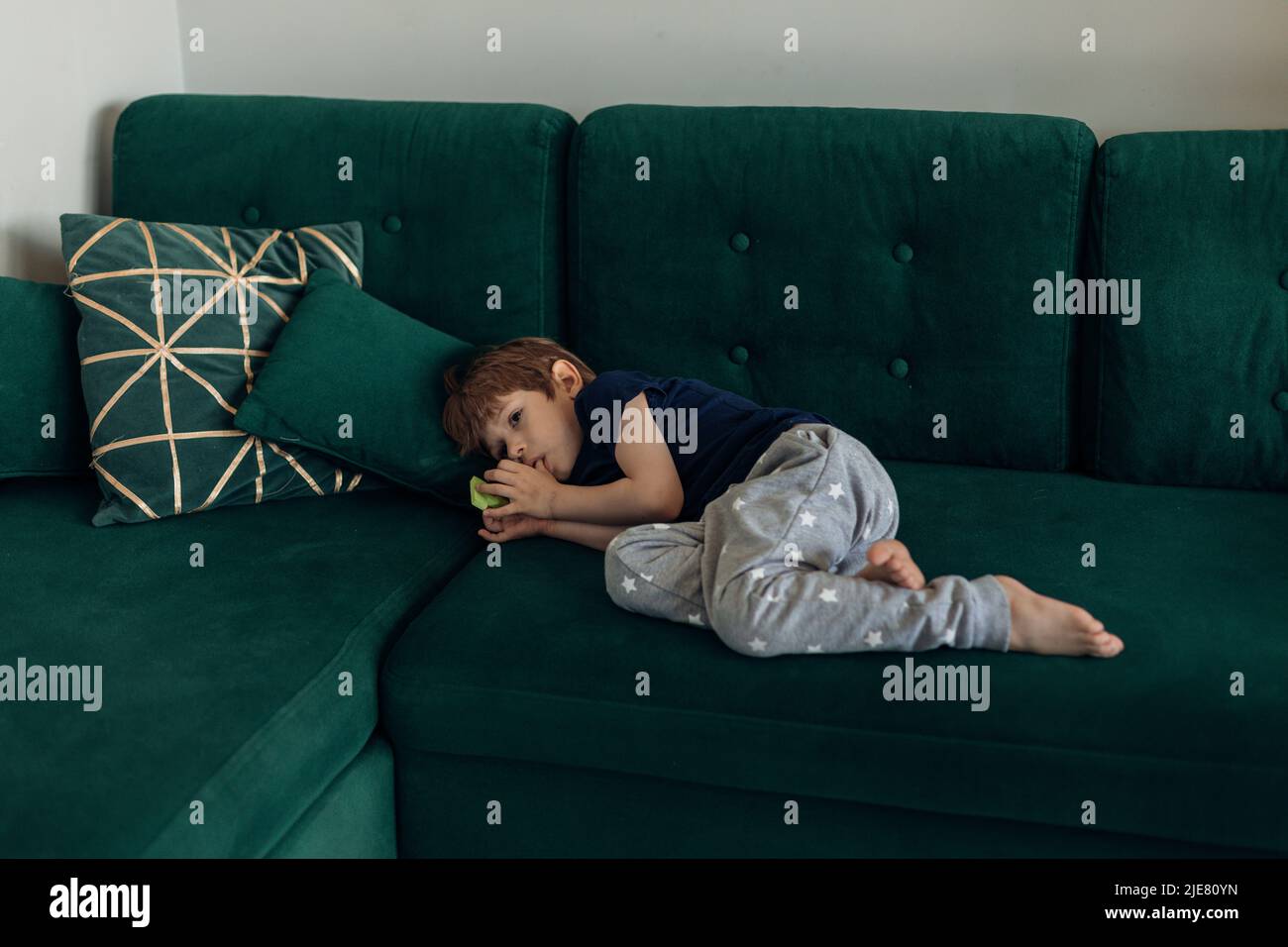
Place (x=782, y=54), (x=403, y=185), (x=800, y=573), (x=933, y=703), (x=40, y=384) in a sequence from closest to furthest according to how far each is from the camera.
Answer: (x=933, y=703) < (x=800, y=573) < (x=40, y=384) < (x=403, y=185) < (x=782, y=54)

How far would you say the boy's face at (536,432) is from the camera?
1808 millimetres

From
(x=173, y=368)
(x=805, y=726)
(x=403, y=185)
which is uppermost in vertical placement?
(x=403, y=185)

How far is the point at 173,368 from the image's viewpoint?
1.84m

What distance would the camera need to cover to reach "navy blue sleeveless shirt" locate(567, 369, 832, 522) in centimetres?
176

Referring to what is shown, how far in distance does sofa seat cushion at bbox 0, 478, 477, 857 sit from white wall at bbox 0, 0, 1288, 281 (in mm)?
687

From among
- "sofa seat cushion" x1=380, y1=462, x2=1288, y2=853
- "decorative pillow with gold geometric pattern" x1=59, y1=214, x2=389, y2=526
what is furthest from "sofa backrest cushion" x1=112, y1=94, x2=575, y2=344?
"sofa seat cushion" x1=380, y1=462, x2=1288, y2=853

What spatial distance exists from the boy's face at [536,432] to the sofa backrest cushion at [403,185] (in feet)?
0.88

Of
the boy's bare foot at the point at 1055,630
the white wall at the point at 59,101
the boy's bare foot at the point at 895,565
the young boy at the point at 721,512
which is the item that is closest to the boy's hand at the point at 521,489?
the young boy at the point at 721,512

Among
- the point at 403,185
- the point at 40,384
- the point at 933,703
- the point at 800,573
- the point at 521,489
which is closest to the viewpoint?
the point at 933,703

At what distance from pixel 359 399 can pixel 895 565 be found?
0.86 m

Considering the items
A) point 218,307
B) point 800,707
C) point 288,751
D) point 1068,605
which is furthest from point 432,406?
point 1068,605

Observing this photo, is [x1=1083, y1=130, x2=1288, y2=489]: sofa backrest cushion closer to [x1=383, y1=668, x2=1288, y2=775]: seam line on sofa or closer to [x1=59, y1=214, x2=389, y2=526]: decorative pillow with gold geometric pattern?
[x1=383, y1=668, x2=1288, y2=775]: seam line on sofa

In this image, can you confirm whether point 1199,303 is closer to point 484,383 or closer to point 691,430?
point 691,430

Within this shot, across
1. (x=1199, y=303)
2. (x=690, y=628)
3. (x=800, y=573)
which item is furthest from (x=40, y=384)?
(x=1199, y=303)
